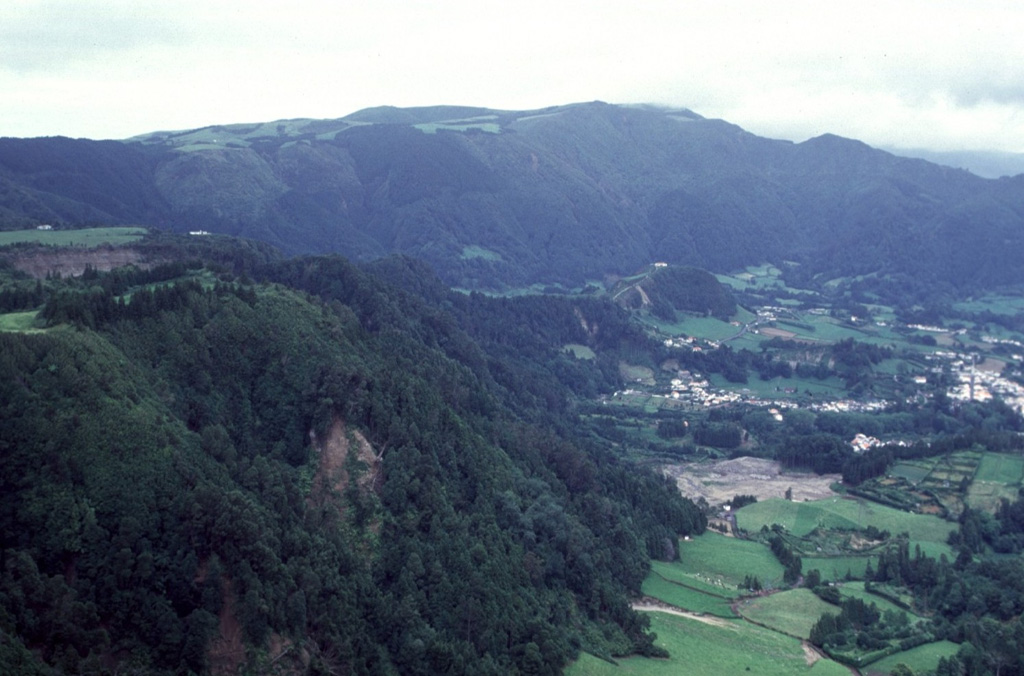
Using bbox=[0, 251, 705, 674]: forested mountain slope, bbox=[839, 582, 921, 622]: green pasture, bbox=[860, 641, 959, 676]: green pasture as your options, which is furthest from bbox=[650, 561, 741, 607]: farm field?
bbox=[860, 641, 959, 676]: green pasture

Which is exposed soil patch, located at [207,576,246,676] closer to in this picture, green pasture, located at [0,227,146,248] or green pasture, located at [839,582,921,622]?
green pasture, located at [839,582,921,622]

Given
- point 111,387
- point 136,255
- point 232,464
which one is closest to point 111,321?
point 111,387

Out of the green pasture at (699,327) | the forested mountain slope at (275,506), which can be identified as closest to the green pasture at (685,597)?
the forested mountain slope at (275,506)

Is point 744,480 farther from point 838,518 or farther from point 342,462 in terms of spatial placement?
point 342,462

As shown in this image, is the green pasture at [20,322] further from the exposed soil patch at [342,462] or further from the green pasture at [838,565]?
the green pasture at [838,565]

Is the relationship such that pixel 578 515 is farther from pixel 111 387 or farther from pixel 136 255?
pixel 136 255
